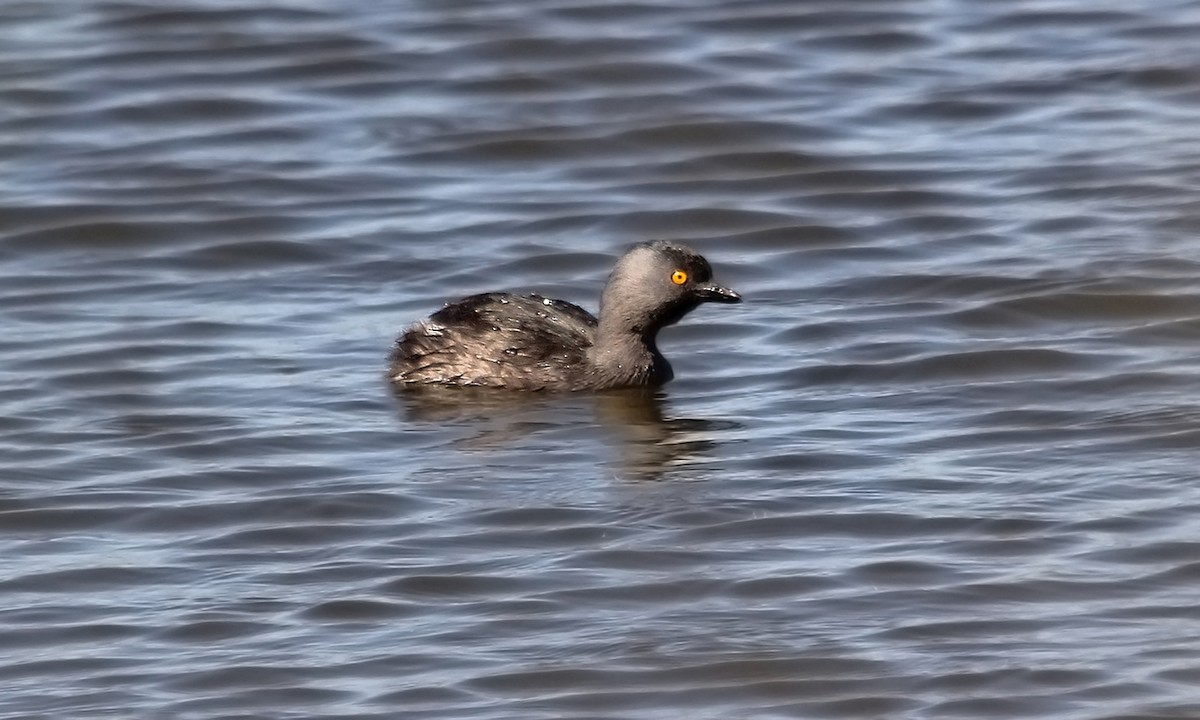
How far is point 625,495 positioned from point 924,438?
1.19 m

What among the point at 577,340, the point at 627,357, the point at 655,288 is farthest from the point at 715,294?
the point at 577,340

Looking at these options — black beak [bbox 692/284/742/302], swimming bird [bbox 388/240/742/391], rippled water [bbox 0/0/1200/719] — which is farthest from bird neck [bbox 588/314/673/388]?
black beak [bbox 692/284/742/302]

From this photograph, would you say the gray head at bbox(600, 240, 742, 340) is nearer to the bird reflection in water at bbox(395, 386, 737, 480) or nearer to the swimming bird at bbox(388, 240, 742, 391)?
the swimming bird at bbox(388, 240, 742, 391)

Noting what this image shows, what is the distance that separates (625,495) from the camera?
904 cm

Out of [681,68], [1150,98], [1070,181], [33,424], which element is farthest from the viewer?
[681,68]

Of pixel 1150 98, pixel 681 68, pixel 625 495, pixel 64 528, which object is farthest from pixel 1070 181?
pixel 64 528

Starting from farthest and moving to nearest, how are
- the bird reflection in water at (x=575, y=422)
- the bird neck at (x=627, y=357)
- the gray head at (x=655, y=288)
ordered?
1. the gray head at (x=655, y=288)
2. the bird neck at (x=627, y=357)
3. the bird reflection in water at (x=575, y=422)

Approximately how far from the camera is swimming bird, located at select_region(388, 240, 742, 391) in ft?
35.7

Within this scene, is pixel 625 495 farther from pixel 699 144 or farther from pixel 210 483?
pixel 699 144

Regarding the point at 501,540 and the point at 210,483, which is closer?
the point at 501,540

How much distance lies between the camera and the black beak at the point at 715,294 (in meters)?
11.0

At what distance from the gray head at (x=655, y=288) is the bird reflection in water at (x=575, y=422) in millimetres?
320

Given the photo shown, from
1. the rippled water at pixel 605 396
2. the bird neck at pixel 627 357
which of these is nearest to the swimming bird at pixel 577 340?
the bird neck at pixel 627 357

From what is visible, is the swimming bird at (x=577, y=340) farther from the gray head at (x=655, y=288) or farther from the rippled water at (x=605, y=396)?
the rippled water at (x=605, y=396)
